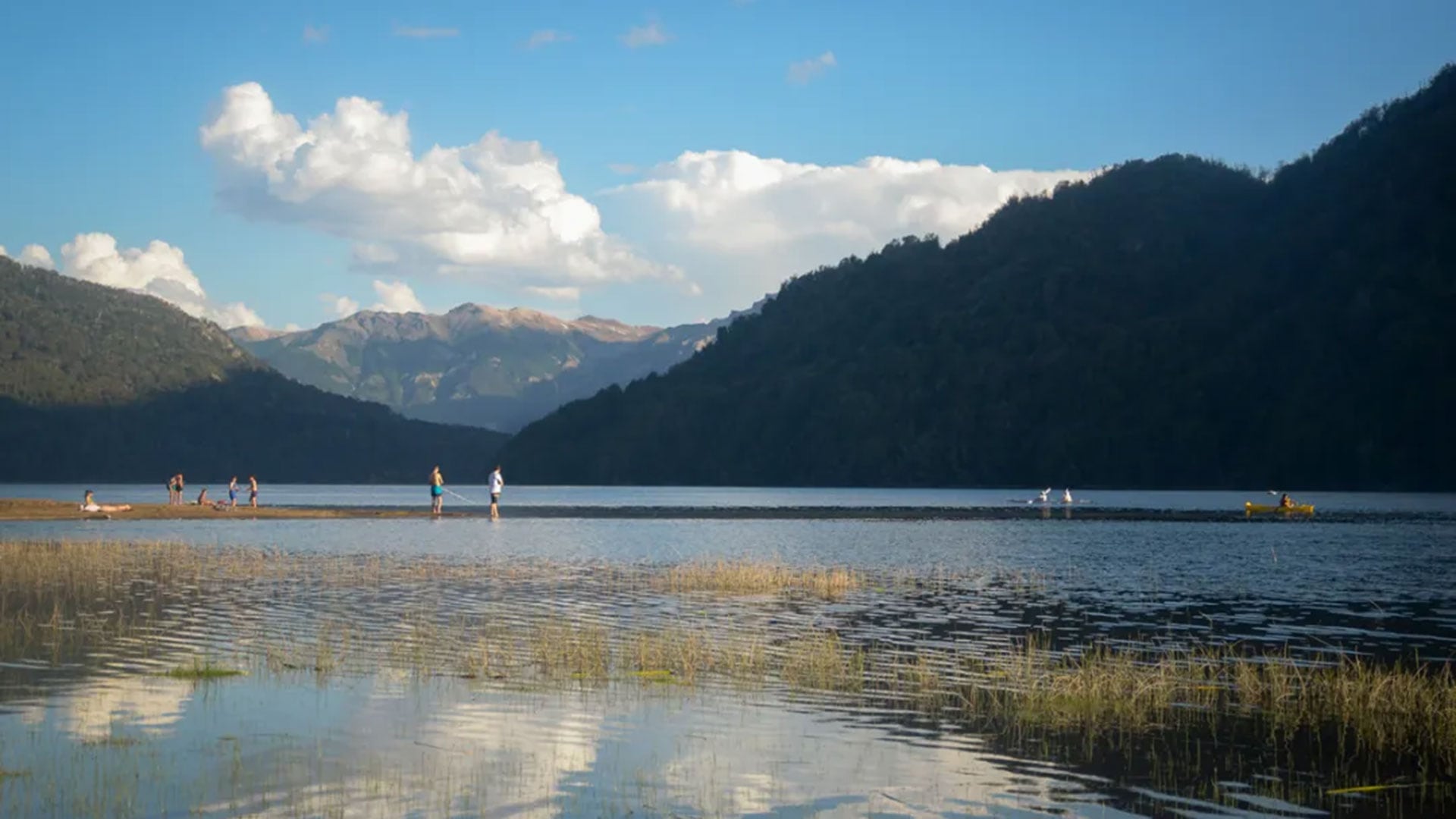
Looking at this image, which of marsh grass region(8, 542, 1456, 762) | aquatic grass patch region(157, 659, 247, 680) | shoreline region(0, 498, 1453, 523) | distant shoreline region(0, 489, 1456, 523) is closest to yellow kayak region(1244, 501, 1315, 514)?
shoreline region(0, 498, 1453, 523)

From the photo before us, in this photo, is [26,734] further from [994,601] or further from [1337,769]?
[994,601]

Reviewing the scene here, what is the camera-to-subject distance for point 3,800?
14984 millimetres

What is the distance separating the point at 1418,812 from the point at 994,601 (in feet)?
80.4

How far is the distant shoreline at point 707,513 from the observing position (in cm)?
8225

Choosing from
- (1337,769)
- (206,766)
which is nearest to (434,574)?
(206,766)

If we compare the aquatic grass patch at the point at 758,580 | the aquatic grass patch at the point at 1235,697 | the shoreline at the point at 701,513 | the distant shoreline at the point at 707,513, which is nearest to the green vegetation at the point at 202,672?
the aquatic grass patch at the point at 1235,697

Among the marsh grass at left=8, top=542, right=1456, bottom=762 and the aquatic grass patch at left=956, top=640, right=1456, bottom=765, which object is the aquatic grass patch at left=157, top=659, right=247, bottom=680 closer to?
the marsh grass at left=8, top=542, right=1456, bottom=762

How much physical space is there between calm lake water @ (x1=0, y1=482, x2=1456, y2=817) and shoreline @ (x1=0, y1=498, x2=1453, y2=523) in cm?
4269

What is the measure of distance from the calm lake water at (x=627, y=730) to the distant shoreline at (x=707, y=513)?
4304cm

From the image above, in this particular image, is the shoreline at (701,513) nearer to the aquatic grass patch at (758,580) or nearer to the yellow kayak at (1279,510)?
the yellow kayak at (1279,510)

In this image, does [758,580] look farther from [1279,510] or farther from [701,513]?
[1279,510]

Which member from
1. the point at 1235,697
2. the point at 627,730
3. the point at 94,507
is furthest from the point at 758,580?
the point at 94,507

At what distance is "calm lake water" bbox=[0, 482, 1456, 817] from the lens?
15945mm

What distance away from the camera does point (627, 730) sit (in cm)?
1997
